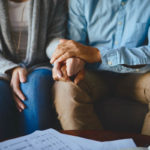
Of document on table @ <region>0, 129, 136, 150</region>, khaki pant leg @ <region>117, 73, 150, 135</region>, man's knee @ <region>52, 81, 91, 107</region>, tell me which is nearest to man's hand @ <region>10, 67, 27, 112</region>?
man's knee @ <region>52, 81, 91, 107</region>

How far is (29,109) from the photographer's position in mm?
797

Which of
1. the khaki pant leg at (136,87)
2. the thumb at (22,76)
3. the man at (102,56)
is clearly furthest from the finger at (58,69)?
the khaki pant leg at (136,87)

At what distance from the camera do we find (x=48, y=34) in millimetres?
1125

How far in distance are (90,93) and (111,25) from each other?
39 cm

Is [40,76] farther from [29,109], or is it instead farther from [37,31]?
[37,31]

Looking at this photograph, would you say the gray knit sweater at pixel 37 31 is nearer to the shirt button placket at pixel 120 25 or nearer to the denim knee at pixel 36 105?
the denim knee at pixel 36 105

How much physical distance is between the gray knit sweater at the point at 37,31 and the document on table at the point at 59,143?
499 millimetres

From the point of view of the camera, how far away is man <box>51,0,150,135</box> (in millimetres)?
770

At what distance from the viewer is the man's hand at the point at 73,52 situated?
87cm

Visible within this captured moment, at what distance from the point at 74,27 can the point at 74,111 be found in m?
0.54

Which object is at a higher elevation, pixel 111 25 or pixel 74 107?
pixel 111 25

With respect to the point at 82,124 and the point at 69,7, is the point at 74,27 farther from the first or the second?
the point at 82,124

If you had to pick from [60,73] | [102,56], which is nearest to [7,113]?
[60,73]

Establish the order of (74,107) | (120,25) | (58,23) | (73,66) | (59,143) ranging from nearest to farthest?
(59,143)
(74,107)
(73,66)
(120,25)
(58,23)
